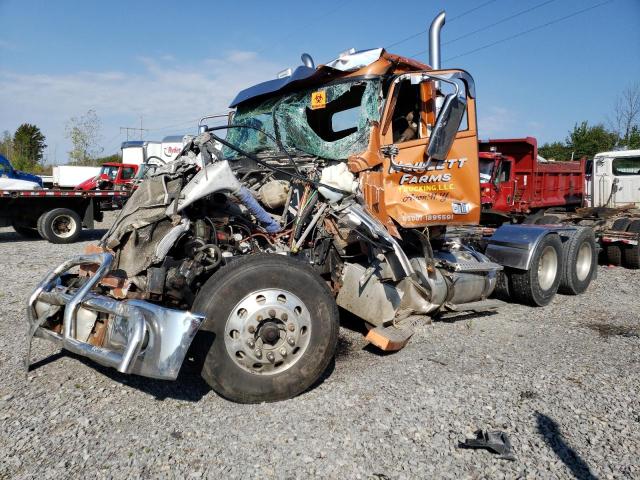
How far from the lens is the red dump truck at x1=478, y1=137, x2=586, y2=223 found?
1349 centimetres

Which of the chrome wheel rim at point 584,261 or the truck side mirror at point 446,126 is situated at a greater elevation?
the truck side mirror at point 446,126

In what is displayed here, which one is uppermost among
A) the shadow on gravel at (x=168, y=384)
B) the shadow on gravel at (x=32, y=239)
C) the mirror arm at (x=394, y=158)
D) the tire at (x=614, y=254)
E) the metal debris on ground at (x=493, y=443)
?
the mirror arm at (x=394, y=158)

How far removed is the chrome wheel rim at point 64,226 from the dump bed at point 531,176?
36.9 feet

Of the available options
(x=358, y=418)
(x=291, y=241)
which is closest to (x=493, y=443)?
(x=358, y=418)

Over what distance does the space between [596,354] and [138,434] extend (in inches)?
152

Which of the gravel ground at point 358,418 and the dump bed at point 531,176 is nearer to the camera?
the gravel ground at point 358,418

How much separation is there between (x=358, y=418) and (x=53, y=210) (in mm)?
11967

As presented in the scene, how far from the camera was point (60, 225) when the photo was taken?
43.0ft

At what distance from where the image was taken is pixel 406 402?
3506mm

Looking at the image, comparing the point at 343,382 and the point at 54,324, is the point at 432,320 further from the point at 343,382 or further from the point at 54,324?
the point at 54,324

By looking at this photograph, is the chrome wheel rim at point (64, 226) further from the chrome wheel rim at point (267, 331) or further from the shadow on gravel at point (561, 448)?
the shadow on gravel at point (561, 448)

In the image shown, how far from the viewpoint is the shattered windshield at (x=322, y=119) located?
14.6ft

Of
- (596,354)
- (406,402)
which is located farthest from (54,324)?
(596,354)

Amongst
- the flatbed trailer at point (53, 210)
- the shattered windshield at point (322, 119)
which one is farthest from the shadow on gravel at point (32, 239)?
the shattered windshield at point (322, 119)
